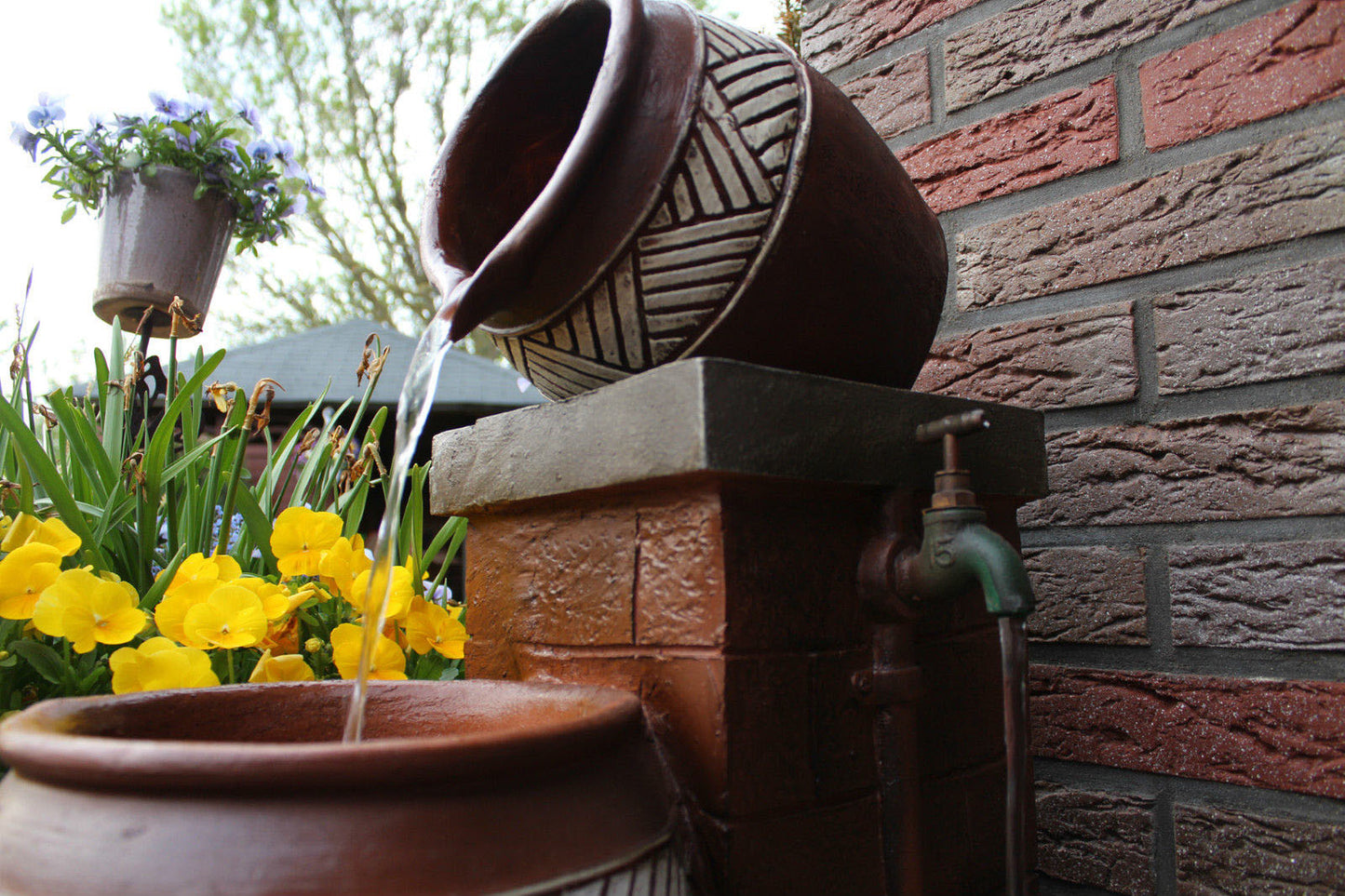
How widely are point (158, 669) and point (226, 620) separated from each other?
0.09 m

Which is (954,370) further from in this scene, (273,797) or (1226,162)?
(273,797)

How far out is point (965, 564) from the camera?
0.77 m

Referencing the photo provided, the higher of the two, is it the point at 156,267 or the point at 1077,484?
the point at 156,267

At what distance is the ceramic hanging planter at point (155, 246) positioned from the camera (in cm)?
209

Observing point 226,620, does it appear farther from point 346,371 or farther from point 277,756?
point 346,371

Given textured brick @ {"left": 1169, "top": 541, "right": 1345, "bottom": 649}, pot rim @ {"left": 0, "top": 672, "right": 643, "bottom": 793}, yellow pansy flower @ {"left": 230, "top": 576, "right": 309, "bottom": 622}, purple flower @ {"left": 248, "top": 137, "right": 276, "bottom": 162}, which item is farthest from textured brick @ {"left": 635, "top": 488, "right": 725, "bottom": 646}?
purple flower @ {"left": 248, "top": 137, "right": 276, "bottom": 162}

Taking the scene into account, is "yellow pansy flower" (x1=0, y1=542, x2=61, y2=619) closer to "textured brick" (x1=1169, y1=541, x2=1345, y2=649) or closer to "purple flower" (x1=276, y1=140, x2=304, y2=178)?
"textured brick" (x1=1169, y1=541, x2=1345, y2=649)

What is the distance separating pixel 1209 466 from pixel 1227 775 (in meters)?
0.35

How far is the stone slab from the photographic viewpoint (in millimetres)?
748

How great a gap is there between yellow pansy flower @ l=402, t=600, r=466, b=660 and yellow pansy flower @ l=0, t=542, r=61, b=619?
0.40m

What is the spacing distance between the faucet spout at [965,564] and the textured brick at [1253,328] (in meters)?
0.47

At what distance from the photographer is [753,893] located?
0.75 metres

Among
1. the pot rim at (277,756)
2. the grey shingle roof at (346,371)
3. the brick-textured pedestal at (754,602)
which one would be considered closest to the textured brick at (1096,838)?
the brick-textured pedestal at (754,602)

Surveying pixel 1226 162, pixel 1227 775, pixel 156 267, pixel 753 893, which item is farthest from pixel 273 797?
pixel 156 267
